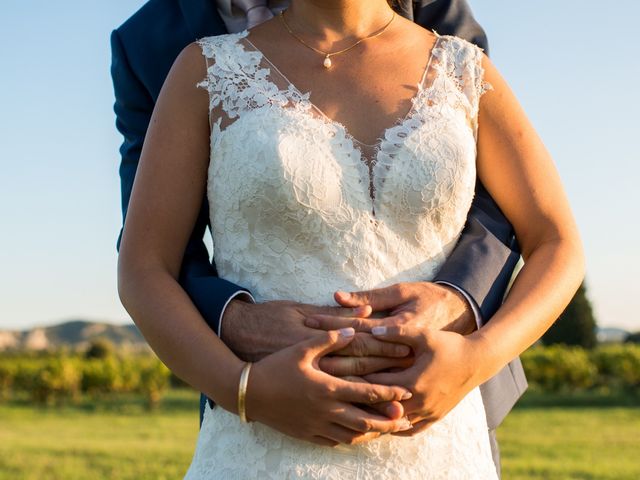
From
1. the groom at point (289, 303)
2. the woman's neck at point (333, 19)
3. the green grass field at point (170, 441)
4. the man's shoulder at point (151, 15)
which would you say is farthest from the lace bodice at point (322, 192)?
the green grass field at point (170, 441)

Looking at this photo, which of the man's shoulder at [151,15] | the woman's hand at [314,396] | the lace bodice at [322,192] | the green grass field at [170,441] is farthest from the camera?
the green grass field at [170,441]

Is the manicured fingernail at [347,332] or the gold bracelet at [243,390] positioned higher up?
the manicured fingernail at [347,332]

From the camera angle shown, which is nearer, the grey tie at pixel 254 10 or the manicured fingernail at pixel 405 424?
the manicured fingernail at pixel 405 424

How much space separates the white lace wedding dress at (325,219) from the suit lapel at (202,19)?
612 mm

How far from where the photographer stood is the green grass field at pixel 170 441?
12.2 m

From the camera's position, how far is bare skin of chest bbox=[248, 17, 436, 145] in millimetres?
2828

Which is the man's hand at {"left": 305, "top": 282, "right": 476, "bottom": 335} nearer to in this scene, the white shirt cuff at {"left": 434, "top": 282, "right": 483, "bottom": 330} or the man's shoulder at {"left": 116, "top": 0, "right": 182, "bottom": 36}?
the white shirt cuff at {"left": 434, "top": 282, "right": 483, "bottom": 330}

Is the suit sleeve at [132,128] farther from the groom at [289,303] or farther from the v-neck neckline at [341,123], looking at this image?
the v-neck neckline at [341,123]

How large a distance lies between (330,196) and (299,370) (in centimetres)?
60

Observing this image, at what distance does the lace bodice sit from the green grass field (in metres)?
9.35

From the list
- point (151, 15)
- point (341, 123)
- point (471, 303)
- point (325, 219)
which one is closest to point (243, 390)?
point (325, 219)

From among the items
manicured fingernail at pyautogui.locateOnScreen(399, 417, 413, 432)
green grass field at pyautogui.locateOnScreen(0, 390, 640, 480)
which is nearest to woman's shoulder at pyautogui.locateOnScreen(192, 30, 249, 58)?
manicured fingernail at pyautogui.locateOnScreen(399, 417, 413, 432)

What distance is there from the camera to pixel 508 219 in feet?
9.89

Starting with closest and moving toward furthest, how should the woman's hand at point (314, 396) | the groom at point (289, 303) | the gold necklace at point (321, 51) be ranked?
1. the woman's hand at point (314, 396)
2. the groom at point (289, 303)
3. the gold necklace at point (321, 51)
